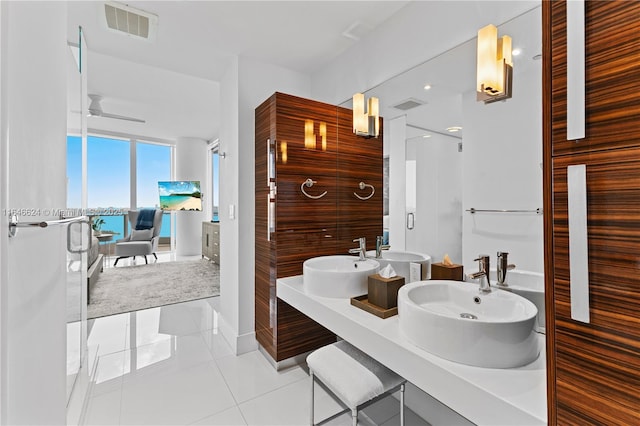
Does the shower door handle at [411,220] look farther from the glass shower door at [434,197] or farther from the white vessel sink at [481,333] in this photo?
the white vessel sink at [481,333]

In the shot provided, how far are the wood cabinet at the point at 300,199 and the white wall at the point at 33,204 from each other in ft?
3.90

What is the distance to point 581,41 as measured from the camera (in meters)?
0.62

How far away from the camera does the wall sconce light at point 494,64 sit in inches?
52.0

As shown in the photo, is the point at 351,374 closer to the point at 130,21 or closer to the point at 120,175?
the point at 130,21

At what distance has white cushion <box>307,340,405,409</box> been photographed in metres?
1.28

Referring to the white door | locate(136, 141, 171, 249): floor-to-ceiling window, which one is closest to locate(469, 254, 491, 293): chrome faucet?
the white door

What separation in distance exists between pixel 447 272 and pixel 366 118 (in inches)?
48.7

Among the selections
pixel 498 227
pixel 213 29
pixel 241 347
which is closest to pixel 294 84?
pixel 213 29

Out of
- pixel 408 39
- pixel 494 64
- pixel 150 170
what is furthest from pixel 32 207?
pixel 150 170

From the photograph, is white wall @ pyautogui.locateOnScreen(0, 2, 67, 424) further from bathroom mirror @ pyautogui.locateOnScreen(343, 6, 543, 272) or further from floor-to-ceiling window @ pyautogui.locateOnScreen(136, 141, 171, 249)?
floor-to-ceiling window @ pyautogui.locateOnScreen(136, 141, 171, 249)

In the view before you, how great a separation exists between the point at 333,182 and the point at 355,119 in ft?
1.69

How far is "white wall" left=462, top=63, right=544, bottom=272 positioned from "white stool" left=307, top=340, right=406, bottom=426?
69 cm

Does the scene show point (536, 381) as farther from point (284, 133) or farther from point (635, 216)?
point (284, 133)

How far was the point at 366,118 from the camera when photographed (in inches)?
84.6
